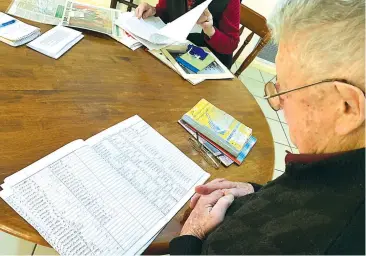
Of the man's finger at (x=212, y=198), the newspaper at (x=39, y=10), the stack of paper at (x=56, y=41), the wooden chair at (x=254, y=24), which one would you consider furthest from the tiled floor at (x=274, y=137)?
the newspaper at (x=39, y=10)

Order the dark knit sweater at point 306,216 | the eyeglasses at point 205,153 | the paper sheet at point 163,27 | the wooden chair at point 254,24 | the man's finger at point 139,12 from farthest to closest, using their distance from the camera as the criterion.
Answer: the wooden chair at point 254,24 < the man's finger at point 139,12 < the paper sheet at point 163,27 < the eyeglasses at point 205,153 < the dark knit sweater at point 306,216

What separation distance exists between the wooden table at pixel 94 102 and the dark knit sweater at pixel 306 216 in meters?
0.21

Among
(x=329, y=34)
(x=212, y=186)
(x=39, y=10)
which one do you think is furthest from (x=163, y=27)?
(x=329, y=34)

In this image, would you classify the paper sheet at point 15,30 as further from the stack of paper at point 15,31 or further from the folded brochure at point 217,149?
the folded brochure at point 217,149

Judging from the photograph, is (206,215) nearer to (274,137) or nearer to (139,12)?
(139,12)

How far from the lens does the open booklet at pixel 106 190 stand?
811mm

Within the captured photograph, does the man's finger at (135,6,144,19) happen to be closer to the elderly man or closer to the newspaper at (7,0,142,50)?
the newspaper at (7,0,142,50)

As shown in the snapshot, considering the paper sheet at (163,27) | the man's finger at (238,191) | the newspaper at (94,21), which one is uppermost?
the paper sheet at (163,27)

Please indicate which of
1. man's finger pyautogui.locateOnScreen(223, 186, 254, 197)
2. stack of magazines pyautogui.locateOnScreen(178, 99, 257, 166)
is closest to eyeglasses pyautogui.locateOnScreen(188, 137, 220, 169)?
stack of magazines pyautogui.locateOnScreen(178, 99, 257, 166)

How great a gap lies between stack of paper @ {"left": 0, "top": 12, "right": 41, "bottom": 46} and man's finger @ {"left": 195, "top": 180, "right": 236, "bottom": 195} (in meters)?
0.89

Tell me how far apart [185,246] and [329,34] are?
56cm

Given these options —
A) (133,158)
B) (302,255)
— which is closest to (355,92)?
(302,255)

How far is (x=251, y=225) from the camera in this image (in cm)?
76

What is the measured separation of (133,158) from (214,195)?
0.26 metres
